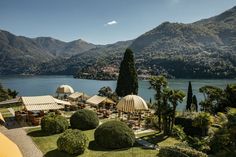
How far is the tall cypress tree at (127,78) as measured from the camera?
44.6 metres

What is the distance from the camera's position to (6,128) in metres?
25.5

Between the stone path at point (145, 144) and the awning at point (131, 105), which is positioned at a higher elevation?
the awning at point (131, 105)

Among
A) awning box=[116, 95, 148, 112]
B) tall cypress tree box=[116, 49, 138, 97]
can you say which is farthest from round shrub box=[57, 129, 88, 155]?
tall cypress tree box=[116, 49, 138, 97]

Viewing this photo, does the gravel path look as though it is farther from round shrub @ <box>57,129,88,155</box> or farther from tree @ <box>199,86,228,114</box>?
tree @ <box>199,86,228,114</box>

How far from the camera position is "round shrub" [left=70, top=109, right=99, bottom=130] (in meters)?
24.5

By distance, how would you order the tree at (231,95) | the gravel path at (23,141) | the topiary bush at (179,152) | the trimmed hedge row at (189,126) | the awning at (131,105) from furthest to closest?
the tree at (231,95)
the awning at (131,105)
the trimmed hedge row at (189,126)
the gravel path at (23,141)
the topiary bush at (179,152)

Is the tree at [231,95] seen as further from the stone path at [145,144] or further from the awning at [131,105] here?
the stone path at [145,144]

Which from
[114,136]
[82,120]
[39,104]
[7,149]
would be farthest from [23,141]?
[7,149]

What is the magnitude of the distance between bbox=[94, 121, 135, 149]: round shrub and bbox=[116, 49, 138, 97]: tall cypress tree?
2512cm

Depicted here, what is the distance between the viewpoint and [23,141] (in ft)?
68.6

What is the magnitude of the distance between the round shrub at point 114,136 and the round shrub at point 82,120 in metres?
5.17

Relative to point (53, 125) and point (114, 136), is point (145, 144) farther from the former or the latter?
point (53, 125)

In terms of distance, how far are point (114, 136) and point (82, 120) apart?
630cm

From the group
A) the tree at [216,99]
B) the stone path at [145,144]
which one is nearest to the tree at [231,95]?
the tree at [216,99]
